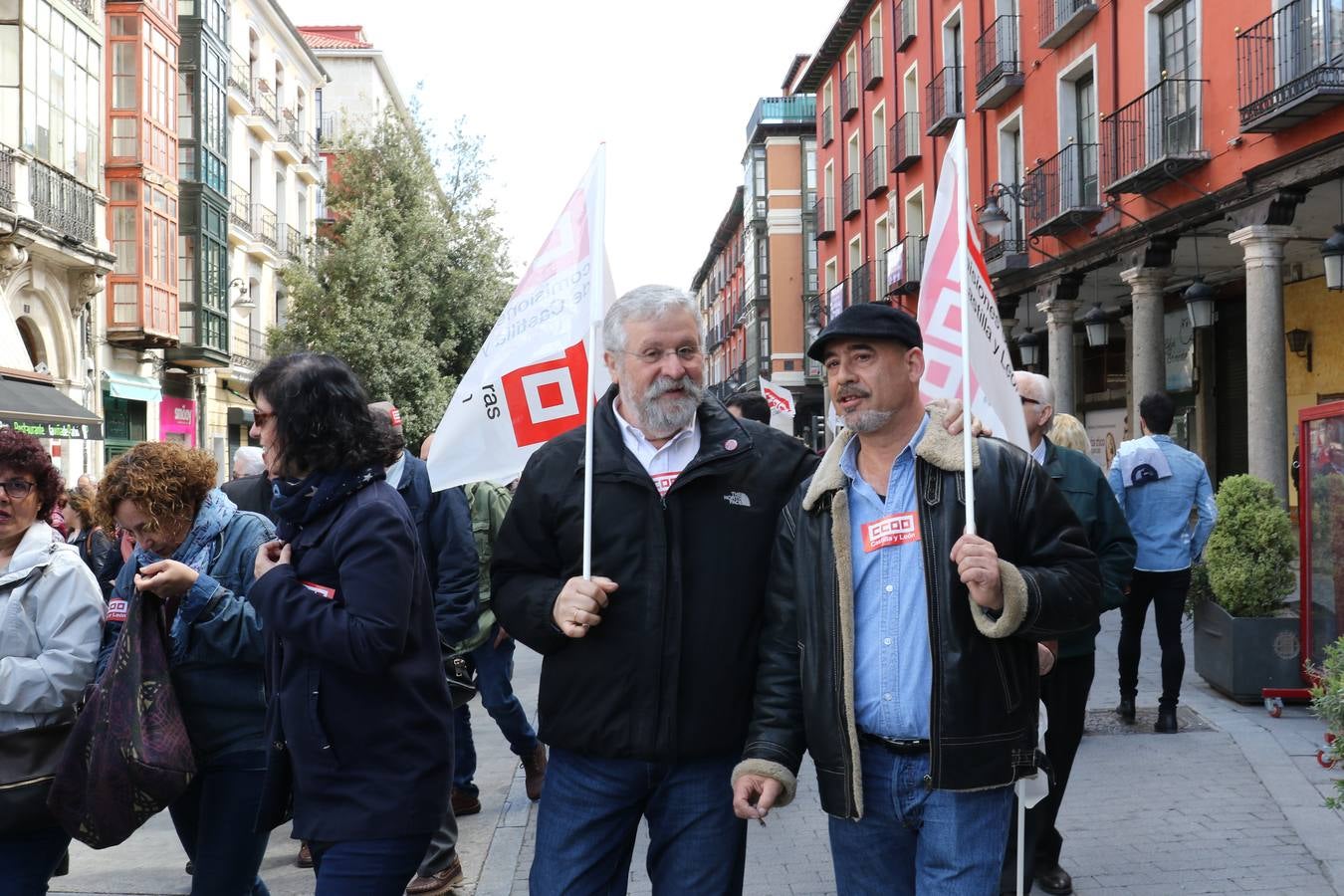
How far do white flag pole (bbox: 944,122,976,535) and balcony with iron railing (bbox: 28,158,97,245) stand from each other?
Result: 71.6 feet

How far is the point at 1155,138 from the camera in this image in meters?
17.2

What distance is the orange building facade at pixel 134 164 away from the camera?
27750 millimetres

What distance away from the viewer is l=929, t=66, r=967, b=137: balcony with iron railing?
83.4 feet

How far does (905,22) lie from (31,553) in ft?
93.8

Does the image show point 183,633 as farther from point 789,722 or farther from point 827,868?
point 827,868

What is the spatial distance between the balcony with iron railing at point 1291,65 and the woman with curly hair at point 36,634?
11998 millimetres

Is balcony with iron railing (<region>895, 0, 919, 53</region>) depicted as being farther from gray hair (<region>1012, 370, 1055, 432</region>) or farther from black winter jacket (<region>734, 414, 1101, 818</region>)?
black winter jacket (<region>734, 414, 1101, 818</region>)

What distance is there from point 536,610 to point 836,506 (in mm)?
816

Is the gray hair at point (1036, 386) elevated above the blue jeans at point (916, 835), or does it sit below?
above

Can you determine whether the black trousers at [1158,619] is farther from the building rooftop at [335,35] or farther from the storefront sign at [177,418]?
the building rooftop at [335,35]

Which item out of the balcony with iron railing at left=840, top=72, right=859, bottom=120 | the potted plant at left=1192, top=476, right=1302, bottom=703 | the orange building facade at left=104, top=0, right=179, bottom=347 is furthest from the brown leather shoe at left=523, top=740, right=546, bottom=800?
the balcony with iron railing at left=840, top=72, right=859, bottom=120

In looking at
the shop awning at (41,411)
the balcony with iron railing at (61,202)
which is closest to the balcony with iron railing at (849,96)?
the balcony with iron railing at (61,202)

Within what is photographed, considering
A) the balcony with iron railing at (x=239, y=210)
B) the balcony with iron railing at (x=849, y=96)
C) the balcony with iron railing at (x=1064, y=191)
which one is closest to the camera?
the balcony with iron railing at (x=1064, y=191)

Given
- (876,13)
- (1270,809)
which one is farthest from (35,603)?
(876,13)
